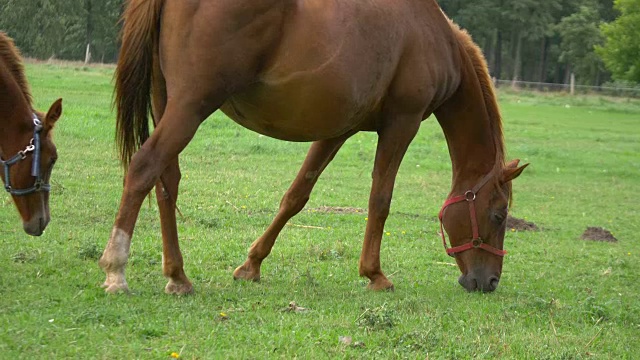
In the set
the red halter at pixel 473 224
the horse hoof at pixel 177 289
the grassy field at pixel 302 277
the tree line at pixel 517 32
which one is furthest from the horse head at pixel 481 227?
the tree line at pixel 517 32

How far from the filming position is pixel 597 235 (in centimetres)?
1036

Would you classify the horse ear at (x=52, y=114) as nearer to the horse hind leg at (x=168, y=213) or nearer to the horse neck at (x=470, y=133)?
the horse hind leg at (x=168, y=213)

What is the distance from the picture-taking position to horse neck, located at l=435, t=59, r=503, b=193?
675 cm

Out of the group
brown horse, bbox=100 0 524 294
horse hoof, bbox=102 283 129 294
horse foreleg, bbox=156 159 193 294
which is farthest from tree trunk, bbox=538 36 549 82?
horse hoof, bbox=102 283 129 294

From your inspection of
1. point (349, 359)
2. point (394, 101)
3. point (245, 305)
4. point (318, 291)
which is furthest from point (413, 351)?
point (394, 101)

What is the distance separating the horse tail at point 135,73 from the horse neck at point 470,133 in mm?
2644

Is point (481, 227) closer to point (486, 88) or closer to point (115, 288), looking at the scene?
point (486, 88)

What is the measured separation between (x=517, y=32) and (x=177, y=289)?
209 feet

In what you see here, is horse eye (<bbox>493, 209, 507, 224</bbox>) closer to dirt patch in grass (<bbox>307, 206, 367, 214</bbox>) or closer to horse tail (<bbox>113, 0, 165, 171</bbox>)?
horse tail (<bbox>113, 0, 165, 171</bbox>)

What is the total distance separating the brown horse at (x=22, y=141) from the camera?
5.64 metres

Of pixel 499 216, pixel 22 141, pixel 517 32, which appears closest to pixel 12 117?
pixel 22 141

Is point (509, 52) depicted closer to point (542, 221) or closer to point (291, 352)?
point (542, 221)

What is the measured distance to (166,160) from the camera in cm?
501

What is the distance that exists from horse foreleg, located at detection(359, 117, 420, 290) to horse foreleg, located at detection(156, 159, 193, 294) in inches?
59.1
